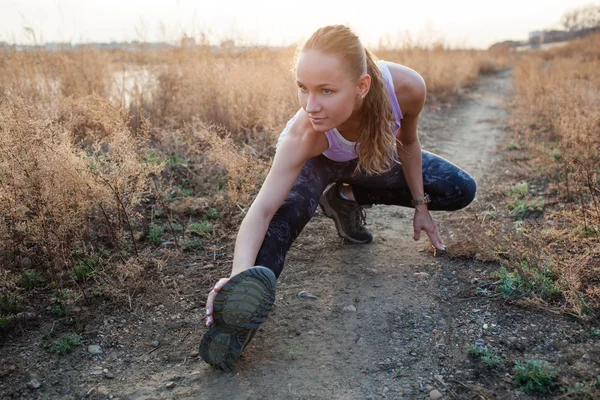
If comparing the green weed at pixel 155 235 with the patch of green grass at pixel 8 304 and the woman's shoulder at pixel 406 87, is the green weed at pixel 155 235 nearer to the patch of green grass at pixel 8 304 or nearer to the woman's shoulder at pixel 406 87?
the patch of green grass at pixel 8 304

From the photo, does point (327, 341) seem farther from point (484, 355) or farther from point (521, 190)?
point (521, 190)

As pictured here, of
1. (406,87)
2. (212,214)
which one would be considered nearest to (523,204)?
(406,87)

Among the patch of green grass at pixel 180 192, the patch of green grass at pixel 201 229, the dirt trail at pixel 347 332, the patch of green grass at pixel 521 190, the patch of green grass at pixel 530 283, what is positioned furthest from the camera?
the patch of green grass at pixel 521 190

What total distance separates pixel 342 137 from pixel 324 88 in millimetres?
438

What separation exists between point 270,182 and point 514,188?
250cm

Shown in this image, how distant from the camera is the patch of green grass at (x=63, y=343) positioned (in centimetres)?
198

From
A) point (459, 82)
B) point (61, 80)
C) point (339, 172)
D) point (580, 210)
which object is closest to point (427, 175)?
point (339, 172)

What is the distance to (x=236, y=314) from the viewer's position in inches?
67.5

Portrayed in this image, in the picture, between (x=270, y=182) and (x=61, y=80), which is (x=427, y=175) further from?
(x=61, y=80)

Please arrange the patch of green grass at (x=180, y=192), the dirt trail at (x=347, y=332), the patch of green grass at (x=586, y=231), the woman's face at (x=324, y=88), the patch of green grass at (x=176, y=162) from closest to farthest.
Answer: the dirt trail at (x=347, y=332) < the woman's face at (x=324, y=88) < the patch of green grass at (x=586, y=231) < the patch of green grass at (x=180, y=192) < the patch of green grass at (x=176, y=162)

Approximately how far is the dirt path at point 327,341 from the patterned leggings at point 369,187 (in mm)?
351

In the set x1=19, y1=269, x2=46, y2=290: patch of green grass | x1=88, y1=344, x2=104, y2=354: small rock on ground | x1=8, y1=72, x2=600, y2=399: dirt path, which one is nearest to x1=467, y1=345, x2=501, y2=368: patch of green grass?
x1=8, y1=72, x2=600, y2=399: dirt path

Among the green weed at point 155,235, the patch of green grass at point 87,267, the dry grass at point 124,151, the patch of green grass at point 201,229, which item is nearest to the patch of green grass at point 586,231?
the dry grass at point 124,151

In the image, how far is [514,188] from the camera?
12.5ft
